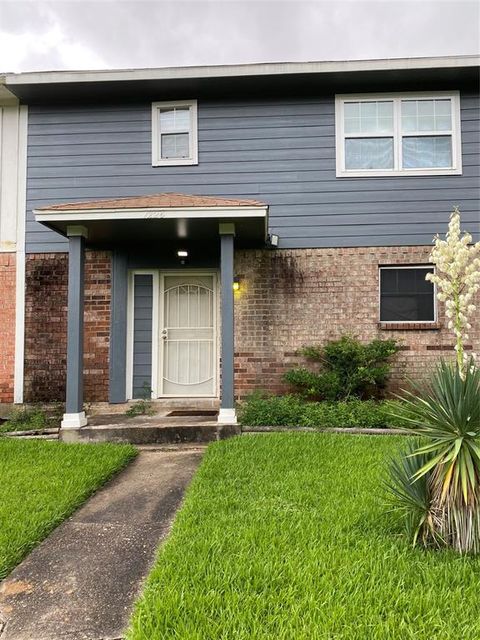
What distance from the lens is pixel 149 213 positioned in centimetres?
558

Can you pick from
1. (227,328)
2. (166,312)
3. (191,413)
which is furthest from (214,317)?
(191,413)

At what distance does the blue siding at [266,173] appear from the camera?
689 centimetres

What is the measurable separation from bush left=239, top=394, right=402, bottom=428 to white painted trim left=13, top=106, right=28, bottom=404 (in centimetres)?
371

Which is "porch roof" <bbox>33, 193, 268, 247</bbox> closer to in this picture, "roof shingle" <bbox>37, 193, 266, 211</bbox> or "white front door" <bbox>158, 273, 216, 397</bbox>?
"roof shingle" <bbox>37, 193, 266, 211</bbox>

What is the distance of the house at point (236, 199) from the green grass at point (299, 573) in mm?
3590

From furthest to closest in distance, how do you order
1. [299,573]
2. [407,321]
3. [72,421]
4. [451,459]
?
1. [407,321]
2. [72,421]
3. [451,459]
4. [299,573]

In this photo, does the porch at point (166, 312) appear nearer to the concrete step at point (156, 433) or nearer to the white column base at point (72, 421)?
the concrete step at point (156, 433)

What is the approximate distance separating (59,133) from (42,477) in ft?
18.8

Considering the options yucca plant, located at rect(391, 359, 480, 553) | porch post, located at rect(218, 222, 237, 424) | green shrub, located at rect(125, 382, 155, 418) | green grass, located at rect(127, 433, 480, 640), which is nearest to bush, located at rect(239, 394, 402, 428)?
porch post, located at rect(218, 222, 237, 424)

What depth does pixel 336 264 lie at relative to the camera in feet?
22.7

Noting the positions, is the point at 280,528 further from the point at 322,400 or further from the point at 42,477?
the point at 322,400

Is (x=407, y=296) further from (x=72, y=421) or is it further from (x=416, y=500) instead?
(x=72, y=421)

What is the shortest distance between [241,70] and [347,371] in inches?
192

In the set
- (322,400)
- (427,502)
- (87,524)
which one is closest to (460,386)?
(427,502)
